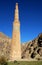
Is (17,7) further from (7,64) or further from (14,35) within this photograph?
(7,64)

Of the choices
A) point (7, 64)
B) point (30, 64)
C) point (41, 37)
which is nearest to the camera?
point (30, 64)

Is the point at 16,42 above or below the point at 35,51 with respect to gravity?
above

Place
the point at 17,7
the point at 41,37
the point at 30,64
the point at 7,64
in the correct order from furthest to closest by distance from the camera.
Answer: the point at 17,7 → the point at 41,37 → the point at 7,64 → the point at 30,64

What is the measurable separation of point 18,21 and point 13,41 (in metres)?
5.91

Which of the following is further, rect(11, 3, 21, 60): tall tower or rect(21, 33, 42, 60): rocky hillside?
rect(11, 3, 21, 60): tall tower

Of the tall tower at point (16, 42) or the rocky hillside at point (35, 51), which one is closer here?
the rocky hillside at point (35, 51)

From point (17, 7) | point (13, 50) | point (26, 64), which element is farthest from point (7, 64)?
point (17, 7)

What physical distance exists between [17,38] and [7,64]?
66.3 feet

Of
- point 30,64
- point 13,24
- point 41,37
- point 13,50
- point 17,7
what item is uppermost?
point 17,7

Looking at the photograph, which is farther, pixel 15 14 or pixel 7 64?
pixel 15 14

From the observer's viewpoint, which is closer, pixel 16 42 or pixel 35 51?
pixel 35 51

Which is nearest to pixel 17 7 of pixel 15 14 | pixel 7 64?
pixel 15 14

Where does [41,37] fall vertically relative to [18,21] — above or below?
below

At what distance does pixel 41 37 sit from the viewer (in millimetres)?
49438
